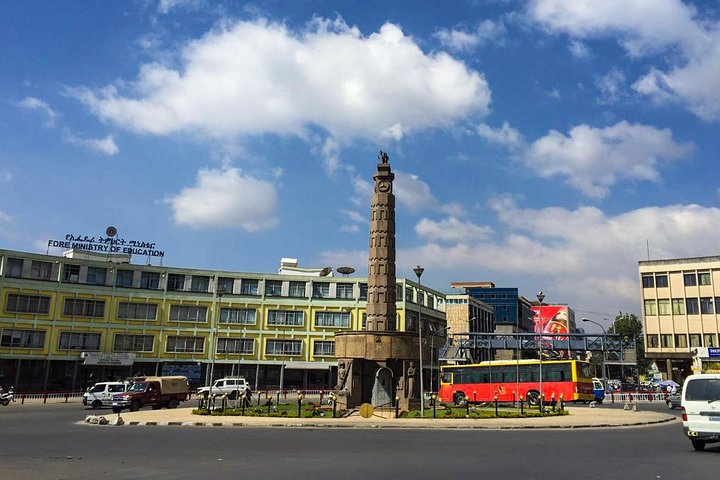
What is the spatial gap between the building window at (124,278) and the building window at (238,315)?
10.4 m

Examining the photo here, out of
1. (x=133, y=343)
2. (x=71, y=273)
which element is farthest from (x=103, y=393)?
(x=71, y=273)

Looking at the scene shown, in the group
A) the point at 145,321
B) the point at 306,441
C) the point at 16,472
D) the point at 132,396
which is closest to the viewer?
the point at 16,472

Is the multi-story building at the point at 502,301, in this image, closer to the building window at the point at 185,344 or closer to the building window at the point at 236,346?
the building window at the point at 236,346

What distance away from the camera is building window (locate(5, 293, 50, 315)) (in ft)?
192

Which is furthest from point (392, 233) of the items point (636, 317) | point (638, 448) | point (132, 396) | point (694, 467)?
point (636, 317)

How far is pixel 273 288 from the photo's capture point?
234 feet

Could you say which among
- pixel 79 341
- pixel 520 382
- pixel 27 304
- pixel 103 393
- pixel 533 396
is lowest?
pixel 103 393

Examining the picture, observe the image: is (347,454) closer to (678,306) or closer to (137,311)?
(137,311)

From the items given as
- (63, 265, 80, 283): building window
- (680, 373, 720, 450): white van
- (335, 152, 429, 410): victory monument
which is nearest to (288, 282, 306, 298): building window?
(63, 265, 80, 283): building window

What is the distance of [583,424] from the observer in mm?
26203

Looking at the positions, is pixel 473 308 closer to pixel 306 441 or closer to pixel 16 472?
pixel 306 441

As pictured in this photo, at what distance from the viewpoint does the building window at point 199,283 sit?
68.6 m

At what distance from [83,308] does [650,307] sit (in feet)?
215

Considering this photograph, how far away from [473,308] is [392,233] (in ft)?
232
